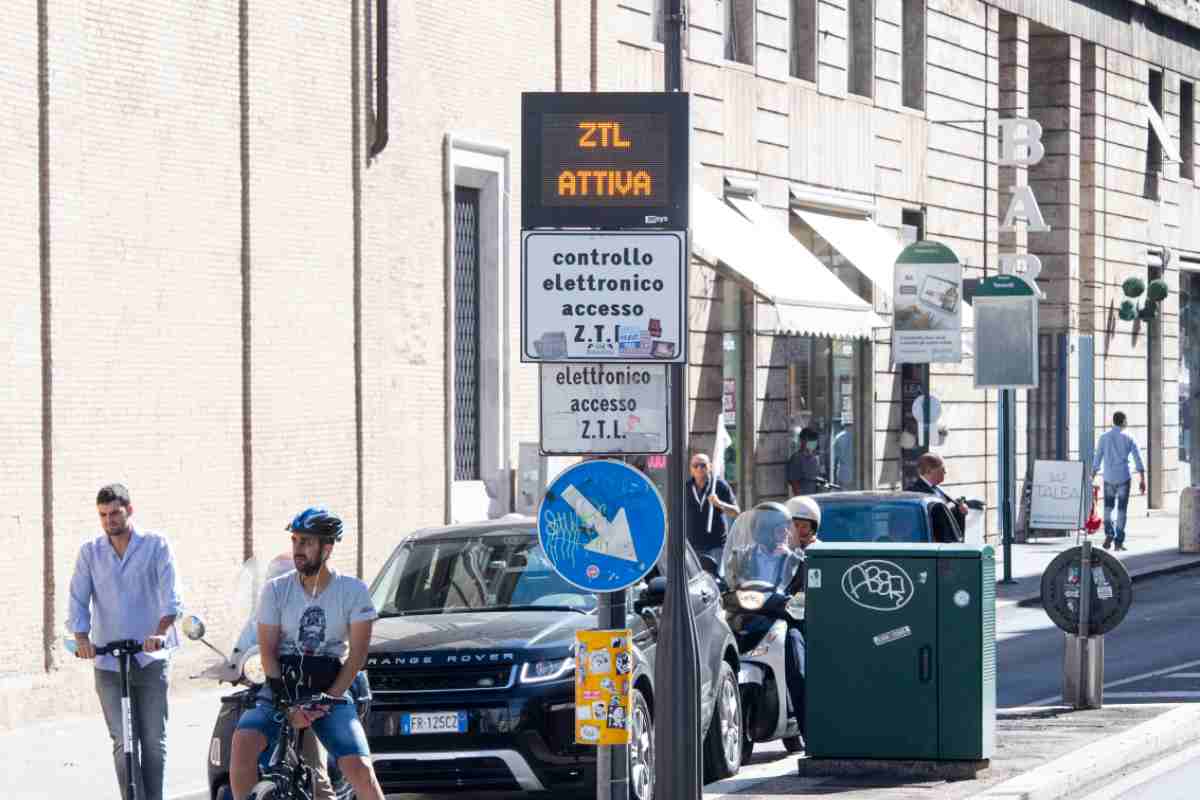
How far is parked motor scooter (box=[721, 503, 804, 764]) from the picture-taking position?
14938mm

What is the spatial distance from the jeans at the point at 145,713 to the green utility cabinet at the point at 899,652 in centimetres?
356

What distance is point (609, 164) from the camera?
1030 cm

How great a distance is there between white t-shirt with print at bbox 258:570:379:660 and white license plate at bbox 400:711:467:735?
2013 millimetres

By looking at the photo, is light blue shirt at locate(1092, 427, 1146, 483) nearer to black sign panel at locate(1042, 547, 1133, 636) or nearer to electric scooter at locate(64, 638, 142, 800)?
black sign panel at locate(1042, 547, 1133, 636)

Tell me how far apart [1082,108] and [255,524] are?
2405 cm

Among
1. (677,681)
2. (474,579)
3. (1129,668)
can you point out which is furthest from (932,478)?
(677,681)

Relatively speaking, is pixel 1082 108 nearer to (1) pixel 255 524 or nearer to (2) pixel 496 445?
(2) pixel 496 445

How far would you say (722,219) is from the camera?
27344mm

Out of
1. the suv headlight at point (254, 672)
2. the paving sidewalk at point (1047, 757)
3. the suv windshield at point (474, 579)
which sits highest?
the suv windshield at point (474, 579)

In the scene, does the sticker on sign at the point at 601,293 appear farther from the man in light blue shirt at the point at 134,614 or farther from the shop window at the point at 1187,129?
the shop window at the point at 1187,129

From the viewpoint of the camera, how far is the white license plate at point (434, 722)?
1227 cm

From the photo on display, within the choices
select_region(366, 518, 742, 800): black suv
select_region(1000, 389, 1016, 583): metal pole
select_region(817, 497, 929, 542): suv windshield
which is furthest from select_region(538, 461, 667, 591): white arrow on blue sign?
select_region(1000, 389, 1016, 583): metal pole

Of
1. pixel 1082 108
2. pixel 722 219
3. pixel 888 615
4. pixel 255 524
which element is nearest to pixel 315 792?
pixel 888 615

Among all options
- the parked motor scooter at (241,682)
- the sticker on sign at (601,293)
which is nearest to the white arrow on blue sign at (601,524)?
the sticker on sign at (601,293)
